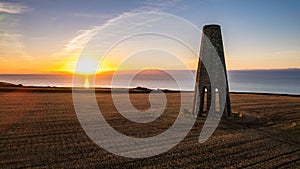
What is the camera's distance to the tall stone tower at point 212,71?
61.1ft

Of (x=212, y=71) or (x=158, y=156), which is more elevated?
(x=212, y=71)

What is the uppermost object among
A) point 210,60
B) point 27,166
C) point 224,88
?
point 210,60

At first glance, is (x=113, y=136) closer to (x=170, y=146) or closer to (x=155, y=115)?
(x=170, y=146)

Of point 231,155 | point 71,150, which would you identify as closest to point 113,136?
point 71,150

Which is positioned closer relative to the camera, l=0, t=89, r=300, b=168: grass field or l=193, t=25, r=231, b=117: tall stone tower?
l=0, t=89, r=300, b=168: grass field

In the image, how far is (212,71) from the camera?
18.6 meters

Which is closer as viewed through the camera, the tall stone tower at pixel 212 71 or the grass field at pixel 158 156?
the grass field at pixel 158 156

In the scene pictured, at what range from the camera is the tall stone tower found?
18609 mm

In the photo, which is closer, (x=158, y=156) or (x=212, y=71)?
(x=158, y=156)

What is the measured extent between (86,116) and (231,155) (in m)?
11.2

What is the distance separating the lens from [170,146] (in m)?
11.7

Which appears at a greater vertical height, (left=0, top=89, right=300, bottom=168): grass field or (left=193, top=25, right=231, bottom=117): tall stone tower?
(left=193, top=25, right=231, bottom=117): tall stone tower

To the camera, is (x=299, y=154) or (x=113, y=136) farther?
(x=113, y=136)

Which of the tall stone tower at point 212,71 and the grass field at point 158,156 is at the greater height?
the tall stone tower at point 212,71
